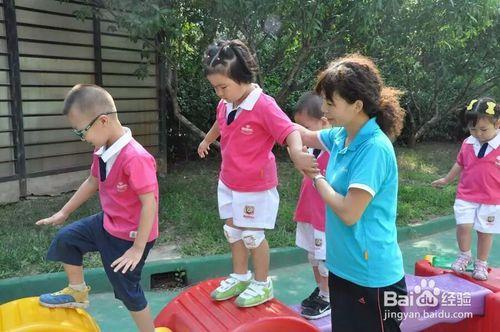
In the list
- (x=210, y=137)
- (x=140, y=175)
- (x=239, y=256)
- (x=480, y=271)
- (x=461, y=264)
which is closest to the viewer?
(x=140, y=175)

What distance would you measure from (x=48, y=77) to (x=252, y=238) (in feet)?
15.1

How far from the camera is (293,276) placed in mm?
4461

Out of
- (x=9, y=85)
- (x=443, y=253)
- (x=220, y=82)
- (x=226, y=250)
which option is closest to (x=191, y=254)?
(x=226, y=250)

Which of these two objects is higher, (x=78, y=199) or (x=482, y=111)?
(x=482, y=111)

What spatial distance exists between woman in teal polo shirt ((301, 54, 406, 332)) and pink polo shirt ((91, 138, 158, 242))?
2.60ft

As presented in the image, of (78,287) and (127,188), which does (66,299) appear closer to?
(78,287)

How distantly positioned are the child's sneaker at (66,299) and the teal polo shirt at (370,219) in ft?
4.44

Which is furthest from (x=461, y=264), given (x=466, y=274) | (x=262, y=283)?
(x=262, y=283)

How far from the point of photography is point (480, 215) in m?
3.52

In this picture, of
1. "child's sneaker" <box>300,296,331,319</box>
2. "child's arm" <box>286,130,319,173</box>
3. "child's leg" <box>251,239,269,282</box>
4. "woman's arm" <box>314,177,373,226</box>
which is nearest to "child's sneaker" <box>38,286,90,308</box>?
"child's leg" <box>251,239,269,282</box>

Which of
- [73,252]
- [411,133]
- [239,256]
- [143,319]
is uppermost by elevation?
[73,252]

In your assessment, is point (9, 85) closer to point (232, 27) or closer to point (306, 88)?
point (232, 27)

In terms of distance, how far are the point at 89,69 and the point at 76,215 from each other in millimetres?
2336

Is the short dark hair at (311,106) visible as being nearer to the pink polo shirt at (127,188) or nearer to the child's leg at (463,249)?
the pink polo shirt at (127,188)
